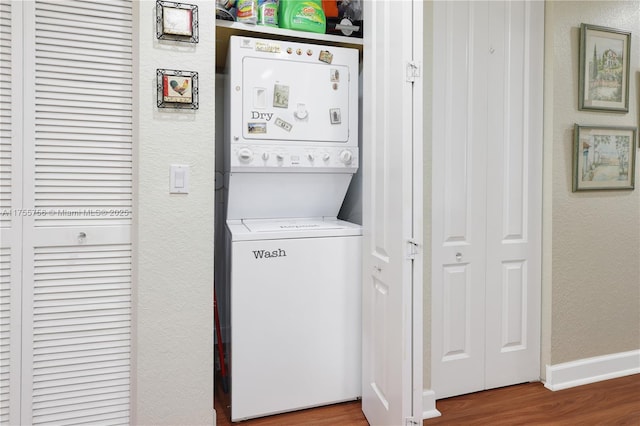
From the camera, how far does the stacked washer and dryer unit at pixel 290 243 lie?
6.41ft

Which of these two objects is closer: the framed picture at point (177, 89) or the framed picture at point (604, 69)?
the framed picture at point (177, 89)

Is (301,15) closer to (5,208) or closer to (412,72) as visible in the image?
(412,72)

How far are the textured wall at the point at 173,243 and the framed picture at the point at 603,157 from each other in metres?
2.05

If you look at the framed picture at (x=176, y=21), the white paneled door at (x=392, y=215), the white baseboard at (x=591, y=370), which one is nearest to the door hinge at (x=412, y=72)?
the white paneled door at (x=392, y=215)

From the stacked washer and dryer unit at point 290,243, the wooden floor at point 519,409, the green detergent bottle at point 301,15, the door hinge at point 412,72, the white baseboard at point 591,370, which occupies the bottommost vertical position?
the wooden floor at point 519,409

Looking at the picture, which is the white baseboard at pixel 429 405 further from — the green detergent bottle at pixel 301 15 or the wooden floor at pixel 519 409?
the green detergent bottle at pixel 301 15

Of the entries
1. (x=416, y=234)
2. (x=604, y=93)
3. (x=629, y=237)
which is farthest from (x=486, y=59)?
(x=629, y=237)

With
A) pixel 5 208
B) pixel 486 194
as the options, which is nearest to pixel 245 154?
pixel 5 208

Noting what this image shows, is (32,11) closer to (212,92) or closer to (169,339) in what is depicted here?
→ (212,92)

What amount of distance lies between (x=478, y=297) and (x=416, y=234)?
970mm

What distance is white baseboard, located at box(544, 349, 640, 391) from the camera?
2.34 metres

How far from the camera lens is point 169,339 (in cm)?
169

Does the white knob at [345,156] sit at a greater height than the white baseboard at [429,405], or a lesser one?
greater

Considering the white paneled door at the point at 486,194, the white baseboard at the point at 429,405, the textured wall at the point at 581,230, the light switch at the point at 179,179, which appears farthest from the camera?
the textured wall at the point at 581,230
